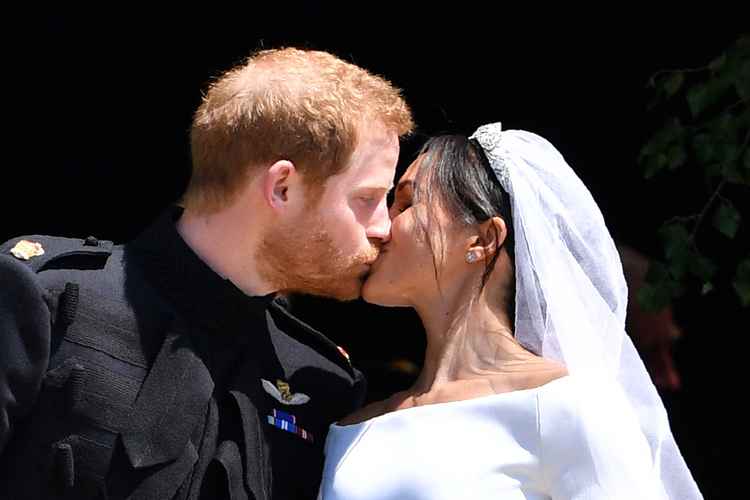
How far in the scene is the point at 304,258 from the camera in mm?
2467

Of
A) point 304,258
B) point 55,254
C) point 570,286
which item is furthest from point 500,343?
point 55,254

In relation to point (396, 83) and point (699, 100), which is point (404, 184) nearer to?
point (699, 100)

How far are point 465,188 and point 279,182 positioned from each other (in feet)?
1.45

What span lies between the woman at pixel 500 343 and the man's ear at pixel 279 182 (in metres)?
0.34

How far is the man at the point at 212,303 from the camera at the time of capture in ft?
7.38

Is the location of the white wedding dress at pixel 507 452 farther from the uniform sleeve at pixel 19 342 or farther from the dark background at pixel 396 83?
the dark background at pixel 396 83

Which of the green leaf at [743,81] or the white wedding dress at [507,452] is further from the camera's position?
the green leaf at [743,81]

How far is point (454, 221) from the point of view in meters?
2.67

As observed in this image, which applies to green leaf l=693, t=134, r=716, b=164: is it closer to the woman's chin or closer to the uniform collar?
the woman's chin

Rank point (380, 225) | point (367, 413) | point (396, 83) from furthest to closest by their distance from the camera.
→ point (396, 83) → point (367, 413) → point (380, 225)

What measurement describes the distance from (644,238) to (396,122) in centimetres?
252

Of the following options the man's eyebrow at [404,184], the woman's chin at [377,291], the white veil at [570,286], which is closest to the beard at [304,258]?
the woman's chin at [377,291]

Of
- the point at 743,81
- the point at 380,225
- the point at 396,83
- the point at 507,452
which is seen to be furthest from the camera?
the point at 396,83

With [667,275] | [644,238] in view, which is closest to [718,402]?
[644,238]
